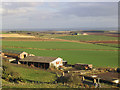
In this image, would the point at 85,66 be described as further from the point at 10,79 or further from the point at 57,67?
the point at 10,79

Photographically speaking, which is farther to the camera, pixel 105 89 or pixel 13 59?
pixel 13 59

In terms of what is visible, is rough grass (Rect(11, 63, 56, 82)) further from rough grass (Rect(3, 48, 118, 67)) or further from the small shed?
rough grass (Rect(3, 48, 118, 67))

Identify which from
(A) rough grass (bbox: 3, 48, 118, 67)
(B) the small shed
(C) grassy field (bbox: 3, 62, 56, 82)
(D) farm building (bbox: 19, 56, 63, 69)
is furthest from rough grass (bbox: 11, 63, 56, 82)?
(A) rough grass (bbox: 3, 48, 118, 67)

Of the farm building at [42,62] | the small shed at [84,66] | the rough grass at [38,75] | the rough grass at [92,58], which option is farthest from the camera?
the rough grass at [92,58]

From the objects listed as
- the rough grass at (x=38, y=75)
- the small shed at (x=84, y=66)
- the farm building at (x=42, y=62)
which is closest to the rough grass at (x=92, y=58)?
the small shed at (x=84, y=66)

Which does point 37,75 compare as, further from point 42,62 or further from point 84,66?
point 84,66

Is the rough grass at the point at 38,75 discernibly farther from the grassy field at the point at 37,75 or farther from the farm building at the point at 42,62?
the farm building at the point at 42,62

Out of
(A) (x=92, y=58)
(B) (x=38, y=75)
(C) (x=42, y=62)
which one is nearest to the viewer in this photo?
(B) (x=38, y=75)

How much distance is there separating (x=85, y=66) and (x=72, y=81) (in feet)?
32.3

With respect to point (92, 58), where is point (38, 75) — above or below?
below

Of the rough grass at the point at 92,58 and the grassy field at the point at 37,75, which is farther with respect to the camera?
the rough grass at the point at 92,58

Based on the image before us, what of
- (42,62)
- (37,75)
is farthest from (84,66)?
(37,75)

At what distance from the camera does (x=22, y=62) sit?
117 feet

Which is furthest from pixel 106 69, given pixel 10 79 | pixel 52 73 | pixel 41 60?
pixel 10 79
